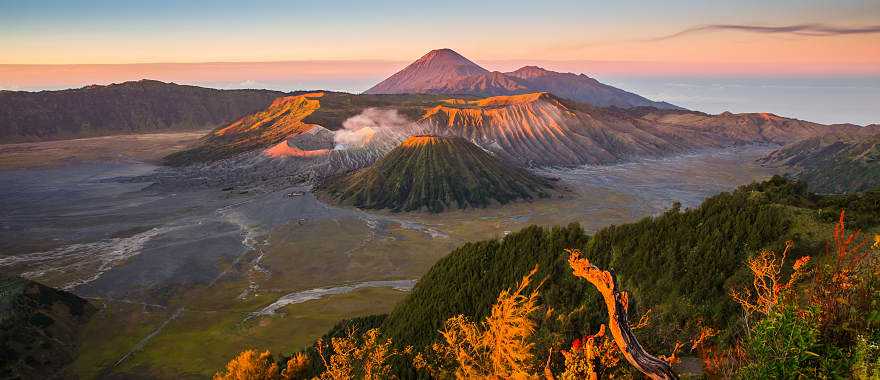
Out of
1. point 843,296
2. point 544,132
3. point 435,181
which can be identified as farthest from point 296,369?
point 544,132

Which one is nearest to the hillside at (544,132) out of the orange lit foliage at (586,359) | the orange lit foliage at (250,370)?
the orange lit foliage at (250,370)

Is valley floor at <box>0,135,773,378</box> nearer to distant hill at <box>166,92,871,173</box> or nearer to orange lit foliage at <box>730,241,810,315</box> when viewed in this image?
distant hill at <box>166,92,871,173</box>

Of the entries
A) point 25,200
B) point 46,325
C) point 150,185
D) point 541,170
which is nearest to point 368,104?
point 541,170

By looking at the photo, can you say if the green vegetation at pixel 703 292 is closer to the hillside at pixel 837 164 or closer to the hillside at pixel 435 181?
the hillside at pixel 435 181

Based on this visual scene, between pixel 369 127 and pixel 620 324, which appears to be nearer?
pixel 620 324

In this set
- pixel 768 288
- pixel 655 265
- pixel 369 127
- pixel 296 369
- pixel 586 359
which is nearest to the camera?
pixel 586 359

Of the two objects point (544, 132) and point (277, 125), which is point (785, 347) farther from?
point (277, 125)

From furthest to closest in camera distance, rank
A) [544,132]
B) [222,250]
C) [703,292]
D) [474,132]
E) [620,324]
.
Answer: [544,132], [474,132], [222,250], [703,292], [620,324]
